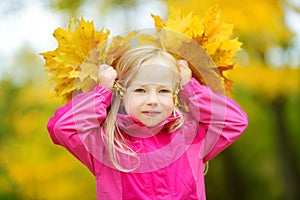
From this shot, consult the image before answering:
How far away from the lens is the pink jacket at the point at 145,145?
8.29 feet

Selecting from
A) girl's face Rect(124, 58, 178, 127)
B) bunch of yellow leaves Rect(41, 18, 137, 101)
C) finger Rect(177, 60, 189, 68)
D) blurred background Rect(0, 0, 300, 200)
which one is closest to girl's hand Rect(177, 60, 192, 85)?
finger Rect(177, 60, 189, 68)

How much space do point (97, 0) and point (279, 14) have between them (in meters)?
2.53

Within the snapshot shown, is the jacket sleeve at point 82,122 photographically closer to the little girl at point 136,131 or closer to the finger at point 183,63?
the little girl at point 136,131

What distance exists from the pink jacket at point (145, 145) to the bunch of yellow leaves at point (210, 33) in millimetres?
172

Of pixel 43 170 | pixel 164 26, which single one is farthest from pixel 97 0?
pixel 164 26

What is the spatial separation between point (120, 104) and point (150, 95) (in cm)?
17

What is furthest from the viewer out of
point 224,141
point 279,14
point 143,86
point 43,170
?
point 43,170

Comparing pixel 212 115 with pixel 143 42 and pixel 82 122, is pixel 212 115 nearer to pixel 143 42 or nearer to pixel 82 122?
pixel 143 42

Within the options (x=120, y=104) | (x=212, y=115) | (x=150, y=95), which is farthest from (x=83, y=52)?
(x=212, y=115)

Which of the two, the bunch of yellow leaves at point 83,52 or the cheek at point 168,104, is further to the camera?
the bunch of yellow leaves at point 83,52

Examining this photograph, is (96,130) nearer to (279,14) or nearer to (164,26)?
(164,26)

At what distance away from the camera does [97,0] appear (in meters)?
8.09

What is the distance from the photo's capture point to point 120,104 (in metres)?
2.62

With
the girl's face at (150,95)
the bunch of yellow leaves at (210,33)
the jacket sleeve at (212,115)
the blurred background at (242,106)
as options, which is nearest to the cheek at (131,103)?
the girl's face at (150,95)
